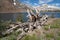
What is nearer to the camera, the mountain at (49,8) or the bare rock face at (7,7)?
the mountain at (49,8)

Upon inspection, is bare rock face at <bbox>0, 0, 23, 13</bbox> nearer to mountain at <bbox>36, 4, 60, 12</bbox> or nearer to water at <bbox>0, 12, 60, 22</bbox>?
water at <bbox>0, 12, 60, 22</bbox>

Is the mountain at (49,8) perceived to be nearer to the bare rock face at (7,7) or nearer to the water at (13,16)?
the water at (13,16)

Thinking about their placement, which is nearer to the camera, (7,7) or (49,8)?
(49,8)

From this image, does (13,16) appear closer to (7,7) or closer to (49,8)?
(7,7)

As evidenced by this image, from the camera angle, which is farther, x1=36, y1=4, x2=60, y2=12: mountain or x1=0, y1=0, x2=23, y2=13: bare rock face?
x1=0, y1=0, x2=23, y2=13: bare rock face

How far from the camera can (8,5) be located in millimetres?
7449

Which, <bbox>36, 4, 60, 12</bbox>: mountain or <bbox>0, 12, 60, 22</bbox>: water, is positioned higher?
<bbox>36, 4, 60, 12</bbox>: mountain

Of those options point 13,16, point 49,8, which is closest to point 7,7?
point 13,16

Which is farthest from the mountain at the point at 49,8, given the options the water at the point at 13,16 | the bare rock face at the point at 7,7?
the bare rock face at the point at 7,7

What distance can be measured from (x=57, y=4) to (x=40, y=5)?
58 cm

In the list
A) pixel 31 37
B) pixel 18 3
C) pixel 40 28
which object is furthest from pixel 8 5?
pixel 31 37

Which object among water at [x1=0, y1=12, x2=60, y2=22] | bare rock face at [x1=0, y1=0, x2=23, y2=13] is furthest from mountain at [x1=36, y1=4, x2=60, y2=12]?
bare rock face at [x1=0, y1=0, x2=23, y2=13]

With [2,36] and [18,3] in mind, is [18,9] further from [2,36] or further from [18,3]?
[2,36]

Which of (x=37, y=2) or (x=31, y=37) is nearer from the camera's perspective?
(x=31, y=37)
